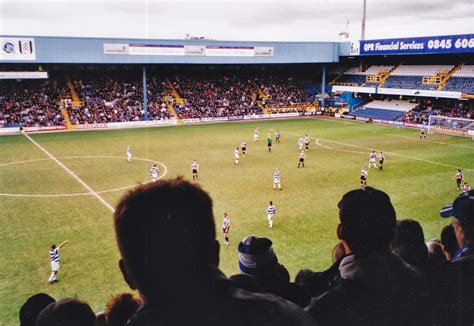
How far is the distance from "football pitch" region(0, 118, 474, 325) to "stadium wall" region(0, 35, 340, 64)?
938cm

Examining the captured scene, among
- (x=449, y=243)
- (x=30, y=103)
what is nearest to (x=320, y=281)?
(x=449, y=243)

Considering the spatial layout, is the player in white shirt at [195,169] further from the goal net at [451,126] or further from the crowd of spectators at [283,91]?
the crowd of spectators at [283,91]

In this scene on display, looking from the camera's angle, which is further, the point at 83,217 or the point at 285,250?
the point at 83,217

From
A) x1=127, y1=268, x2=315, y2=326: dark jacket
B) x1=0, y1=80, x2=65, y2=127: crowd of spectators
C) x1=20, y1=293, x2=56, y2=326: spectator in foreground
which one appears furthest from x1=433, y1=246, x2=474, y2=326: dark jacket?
x1=0, y1=80, x2=65, y2=127: crowd of spectators

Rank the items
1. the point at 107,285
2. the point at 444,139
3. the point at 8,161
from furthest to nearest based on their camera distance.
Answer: the point at 444,139
the point at 8,161
the point at 107,285

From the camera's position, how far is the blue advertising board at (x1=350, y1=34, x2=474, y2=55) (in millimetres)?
46344

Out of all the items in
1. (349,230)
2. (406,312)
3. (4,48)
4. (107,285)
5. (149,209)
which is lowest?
(107,285)

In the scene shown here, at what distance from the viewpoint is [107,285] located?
12.7m

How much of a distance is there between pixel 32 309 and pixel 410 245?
3413 millimetres

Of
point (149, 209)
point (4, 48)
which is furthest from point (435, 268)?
point (4, 48)

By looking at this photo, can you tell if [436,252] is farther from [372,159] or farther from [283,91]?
[283,91]

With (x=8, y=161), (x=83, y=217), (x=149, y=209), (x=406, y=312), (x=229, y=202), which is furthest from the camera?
(x=8, y=161)

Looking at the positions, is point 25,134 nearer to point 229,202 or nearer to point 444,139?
point 229,202

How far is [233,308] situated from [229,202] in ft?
62.4
